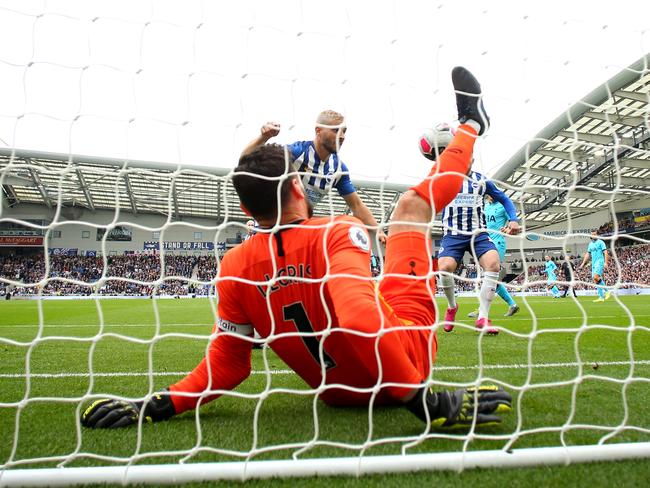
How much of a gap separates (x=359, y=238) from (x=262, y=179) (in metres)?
0.40

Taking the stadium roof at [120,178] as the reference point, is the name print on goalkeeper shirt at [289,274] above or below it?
below

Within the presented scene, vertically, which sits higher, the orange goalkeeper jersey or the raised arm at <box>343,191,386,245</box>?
the raised arm at <box>343,191,386,245</box>

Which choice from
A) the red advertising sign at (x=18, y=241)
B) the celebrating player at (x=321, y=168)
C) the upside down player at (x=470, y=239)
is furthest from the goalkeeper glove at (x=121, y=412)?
the red advertising sign at (x=18, y=241)

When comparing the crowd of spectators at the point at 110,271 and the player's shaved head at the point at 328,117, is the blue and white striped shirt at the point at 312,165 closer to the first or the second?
the player's shaved head at the point at 328,117

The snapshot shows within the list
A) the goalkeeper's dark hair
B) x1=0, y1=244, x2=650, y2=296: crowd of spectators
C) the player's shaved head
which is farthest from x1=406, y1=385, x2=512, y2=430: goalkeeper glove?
x1=0, y1=244, x2=650, y2=296: crowd of spectators

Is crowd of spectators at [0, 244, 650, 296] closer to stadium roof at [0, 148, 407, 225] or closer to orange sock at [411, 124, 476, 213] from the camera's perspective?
stadium roof at [0, 148, 407, 225]

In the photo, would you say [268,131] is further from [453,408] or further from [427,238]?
[453,408]

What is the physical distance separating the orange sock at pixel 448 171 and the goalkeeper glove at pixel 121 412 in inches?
52.1

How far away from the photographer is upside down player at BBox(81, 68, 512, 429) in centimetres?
153

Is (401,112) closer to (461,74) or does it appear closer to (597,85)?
(461,74)

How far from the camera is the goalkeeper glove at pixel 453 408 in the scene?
1562mm

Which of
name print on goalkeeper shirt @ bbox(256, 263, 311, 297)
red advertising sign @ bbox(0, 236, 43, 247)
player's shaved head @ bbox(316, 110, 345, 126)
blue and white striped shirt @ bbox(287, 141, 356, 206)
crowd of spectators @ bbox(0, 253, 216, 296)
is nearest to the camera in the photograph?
name print on goalkeeper shirt @ bbox(256, 263, 311, 297)

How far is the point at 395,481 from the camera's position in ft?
4.25

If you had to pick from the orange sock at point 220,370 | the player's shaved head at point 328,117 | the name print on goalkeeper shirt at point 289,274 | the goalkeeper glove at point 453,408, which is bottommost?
the goalkeeper glove at point 453,408
